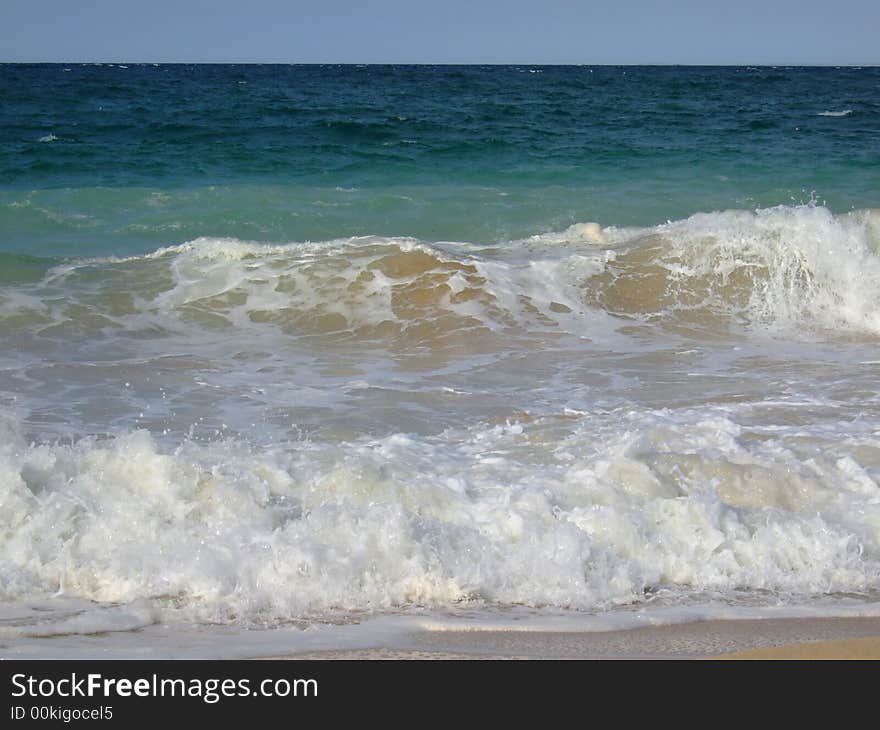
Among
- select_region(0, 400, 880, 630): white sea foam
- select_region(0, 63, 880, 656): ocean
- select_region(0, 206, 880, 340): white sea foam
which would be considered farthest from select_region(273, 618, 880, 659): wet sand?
select_region(0, 206, 880, 340): white sea foam

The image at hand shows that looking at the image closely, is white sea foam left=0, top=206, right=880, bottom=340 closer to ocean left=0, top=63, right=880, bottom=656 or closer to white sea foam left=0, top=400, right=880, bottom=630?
ocean left=0, top=63, right=880, bottom=656

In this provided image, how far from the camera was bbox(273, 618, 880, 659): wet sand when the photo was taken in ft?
10.9

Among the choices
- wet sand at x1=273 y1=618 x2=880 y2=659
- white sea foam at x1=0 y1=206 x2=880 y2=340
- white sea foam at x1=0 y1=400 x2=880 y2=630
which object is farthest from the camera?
white sea foam at x1=0 y1=206 x2=880 y2=340

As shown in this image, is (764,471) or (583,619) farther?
(764,471)

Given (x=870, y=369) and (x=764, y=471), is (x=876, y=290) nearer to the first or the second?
(x=870, y=369)

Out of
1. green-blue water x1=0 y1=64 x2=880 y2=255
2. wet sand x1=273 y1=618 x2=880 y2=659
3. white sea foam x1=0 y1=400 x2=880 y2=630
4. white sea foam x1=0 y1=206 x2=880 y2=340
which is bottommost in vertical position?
wet sand x1=273 y1=618 x2=880 y2=659

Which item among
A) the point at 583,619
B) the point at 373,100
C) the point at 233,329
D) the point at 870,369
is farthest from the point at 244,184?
the point at 373,100

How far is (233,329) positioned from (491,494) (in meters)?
3.99

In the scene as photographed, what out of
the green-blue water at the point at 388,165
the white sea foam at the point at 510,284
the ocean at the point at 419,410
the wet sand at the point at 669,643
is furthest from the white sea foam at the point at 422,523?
the green-blue water at the point at 388,165

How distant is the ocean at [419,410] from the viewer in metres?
3.88

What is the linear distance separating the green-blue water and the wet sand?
325 inches

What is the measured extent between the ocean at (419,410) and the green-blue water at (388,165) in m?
0.13
